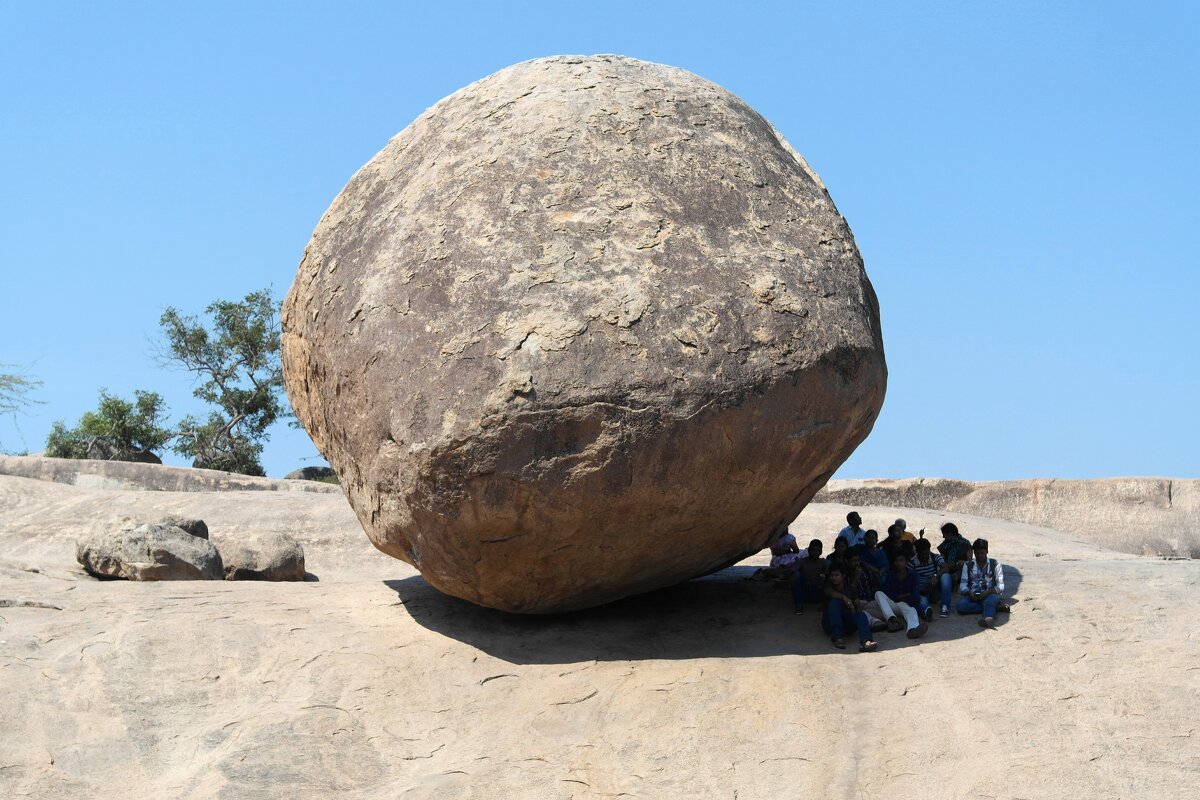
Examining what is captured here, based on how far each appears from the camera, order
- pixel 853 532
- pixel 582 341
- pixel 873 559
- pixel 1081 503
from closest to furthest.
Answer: pixel 582 341 < pixel 873 559 < pixel 853 532 < pixel 1081 503

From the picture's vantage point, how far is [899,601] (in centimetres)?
670

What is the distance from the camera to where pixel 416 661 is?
6328 millimetres

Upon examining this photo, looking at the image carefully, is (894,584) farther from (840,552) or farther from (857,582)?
(840,552)

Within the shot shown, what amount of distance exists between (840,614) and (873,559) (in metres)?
0.62

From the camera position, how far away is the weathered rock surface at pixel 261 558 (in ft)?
28.1

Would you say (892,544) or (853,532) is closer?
(892,544)

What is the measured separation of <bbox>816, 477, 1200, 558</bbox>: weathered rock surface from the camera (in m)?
11.2

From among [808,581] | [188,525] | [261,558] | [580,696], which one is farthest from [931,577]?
[188,525]

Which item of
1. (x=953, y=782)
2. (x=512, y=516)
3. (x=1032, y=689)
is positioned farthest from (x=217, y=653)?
(x=1032, y=689)

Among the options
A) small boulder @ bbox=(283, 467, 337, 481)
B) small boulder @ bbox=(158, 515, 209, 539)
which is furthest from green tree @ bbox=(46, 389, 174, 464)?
small boulder @ bbox=(158, 515, 209, 539)

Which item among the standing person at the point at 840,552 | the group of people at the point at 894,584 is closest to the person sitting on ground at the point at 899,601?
the group of people at the point at 894,584

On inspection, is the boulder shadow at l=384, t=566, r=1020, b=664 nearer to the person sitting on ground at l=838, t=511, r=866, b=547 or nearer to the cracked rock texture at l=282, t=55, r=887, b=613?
the cracked rock texture at l=282, t=55, r=887, b=613

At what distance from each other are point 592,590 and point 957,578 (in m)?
2.10

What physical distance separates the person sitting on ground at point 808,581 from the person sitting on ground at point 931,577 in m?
0.51
